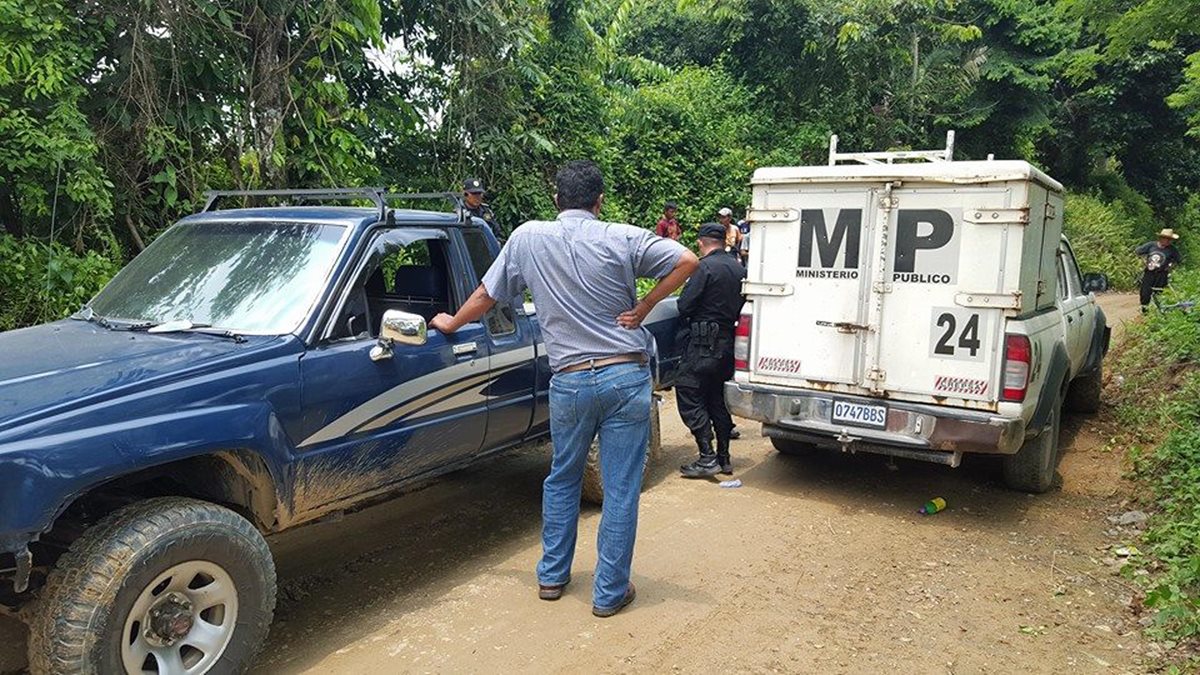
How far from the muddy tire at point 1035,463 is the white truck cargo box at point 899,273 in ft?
2.99

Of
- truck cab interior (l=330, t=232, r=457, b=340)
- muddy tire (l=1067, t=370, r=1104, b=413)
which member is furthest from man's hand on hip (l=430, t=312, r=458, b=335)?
muddy tire (l=1067, t=370, r=1104, b=413)

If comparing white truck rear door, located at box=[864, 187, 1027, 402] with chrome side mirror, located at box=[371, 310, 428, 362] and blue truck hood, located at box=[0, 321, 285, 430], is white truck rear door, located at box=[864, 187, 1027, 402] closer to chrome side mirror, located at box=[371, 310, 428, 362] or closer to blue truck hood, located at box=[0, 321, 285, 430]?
chrome side mirror, located at box=[371, 310, 428, 362]

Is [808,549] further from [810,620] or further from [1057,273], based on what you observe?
[1057,273]

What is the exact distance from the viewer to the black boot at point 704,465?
6.27 meters

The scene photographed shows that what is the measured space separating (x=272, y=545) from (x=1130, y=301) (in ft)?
66.7

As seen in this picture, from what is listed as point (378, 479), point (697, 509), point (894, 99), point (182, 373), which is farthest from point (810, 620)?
point (894, 99)

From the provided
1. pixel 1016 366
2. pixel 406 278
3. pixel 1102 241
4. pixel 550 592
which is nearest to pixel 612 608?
pixel 550 592

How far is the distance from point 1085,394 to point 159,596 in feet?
27.4

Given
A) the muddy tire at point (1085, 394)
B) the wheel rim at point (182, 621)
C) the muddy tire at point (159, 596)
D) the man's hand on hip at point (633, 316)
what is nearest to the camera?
the muddy tire at point (159, 596)

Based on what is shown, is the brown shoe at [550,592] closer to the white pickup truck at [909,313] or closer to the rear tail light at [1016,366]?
the white pickup truck at [909,313]

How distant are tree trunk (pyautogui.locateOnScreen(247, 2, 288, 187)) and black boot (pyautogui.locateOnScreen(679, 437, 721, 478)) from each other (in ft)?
14.8

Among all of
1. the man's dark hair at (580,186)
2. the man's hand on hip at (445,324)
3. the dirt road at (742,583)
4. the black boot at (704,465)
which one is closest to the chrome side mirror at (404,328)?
the man's hand on hip at (445,324)

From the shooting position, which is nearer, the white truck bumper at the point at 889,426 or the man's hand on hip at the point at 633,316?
the man's hand on hip at the point at 633,316

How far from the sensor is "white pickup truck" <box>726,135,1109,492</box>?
518 centimetres
